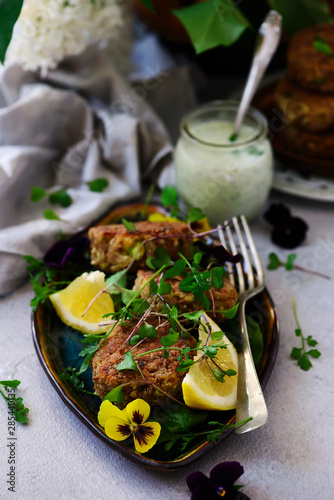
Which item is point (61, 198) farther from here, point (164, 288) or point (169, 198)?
point (164, 288)

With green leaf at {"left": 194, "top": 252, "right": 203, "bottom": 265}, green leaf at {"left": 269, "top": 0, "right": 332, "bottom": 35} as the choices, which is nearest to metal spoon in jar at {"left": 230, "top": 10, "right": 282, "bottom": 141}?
green leaf at {"left": 269, "top": 0, "right": 332, "bottom": 35}

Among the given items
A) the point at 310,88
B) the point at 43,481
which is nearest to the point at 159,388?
the point at 43,481

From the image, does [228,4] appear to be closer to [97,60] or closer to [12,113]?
[97,60]

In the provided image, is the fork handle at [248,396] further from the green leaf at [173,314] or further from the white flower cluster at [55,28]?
the white flower cluster at [55,28]

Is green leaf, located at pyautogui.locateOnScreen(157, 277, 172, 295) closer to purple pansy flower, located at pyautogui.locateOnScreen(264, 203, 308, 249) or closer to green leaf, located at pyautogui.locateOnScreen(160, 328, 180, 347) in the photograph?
green leaf, located at pyautogui.locateOnScreen(160, 328, 180, 347)

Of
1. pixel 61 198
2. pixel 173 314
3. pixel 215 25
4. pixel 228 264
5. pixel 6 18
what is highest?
pixel 6 18

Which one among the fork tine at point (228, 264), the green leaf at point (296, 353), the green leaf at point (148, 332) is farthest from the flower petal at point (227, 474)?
the fork tine at point (228, 264)

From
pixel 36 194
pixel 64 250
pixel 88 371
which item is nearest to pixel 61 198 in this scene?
pixel 36 194
